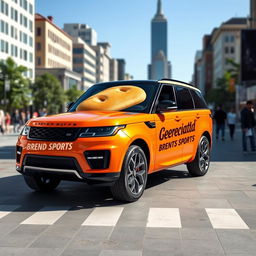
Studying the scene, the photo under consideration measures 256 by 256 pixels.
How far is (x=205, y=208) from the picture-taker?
6.48 metres

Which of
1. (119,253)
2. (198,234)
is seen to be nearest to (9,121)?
(198,234)

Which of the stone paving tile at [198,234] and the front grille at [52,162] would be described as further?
the front grille at [52,162]

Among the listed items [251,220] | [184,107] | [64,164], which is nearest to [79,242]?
[64,164]

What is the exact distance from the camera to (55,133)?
21.2 feet

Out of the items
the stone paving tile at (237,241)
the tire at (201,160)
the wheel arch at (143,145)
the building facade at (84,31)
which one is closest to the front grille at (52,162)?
the wheel arch at (143,145)

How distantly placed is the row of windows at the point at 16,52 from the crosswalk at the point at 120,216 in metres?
67.5

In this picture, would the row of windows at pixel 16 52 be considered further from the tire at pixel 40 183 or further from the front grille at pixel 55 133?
the front grille at pixel 55 133

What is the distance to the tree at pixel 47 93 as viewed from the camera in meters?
78.2

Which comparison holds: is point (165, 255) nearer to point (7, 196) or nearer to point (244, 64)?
point (7, 196)

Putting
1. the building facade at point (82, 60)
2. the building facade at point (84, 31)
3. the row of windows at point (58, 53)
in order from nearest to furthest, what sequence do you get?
the row of windows at point (58, 53)
the building facade at point (82, 60)
the building facade at point (84, 31)

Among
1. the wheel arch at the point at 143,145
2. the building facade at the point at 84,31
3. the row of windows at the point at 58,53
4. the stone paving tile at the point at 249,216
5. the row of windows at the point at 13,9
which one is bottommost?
the stone paving tile at the point at 249,216

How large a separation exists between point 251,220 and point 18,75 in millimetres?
55038

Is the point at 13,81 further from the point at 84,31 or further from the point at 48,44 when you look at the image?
the point at 84,31

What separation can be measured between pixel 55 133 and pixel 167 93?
2472 mm
